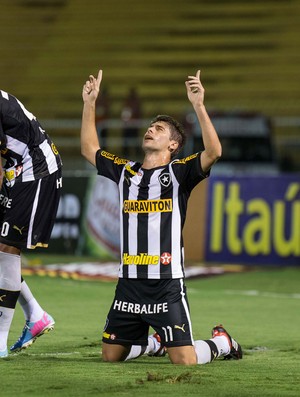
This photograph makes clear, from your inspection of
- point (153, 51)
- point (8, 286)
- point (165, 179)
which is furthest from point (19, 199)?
point (153, 51)

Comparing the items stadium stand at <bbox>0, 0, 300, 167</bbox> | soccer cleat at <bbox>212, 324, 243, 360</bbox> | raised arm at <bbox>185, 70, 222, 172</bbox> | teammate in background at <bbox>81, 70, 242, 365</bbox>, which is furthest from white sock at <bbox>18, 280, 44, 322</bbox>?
stadium stand at <bbox>0, 0, 300, 167</bbox>

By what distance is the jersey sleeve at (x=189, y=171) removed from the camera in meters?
6.42

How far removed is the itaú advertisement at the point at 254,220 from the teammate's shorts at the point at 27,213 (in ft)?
26.9

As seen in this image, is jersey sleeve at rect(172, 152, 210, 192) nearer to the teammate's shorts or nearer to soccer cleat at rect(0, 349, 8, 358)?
the teammate's shorts

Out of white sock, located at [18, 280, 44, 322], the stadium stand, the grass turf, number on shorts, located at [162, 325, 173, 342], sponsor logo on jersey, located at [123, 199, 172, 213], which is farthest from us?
the stadium stand

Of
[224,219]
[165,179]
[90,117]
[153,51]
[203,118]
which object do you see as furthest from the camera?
[153,51]

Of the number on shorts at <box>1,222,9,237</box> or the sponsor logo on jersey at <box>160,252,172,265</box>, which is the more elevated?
the number on shorts at <box>1,222,9,237</box>

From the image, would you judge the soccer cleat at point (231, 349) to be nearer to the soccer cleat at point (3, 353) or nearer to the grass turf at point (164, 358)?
the grass turf at point (164, 358)

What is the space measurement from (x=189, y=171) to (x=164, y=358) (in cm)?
127

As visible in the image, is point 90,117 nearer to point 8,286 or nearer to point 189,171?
point 189,171

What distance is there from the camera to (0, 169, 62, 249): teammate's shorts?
264 inches

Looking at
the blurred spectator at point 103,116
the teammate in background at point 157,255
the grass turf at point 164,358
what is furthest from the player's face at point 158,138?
the blurred spectator at point 103,116

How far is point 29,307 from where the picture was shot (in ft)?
23.0

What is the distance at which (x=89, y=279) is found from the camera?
42.5 ft
